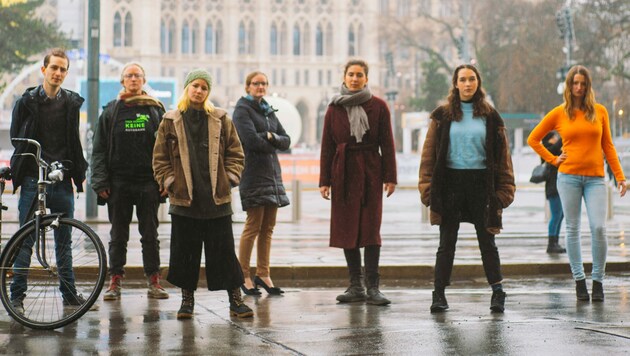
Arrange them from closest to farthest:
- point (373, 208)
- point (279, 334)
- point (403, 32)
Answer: point (279, 334) → point (373, 208) → point (403, 32)

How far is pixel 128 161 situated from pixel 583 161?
358cm

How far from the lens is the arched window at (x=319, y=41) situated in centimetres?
14075

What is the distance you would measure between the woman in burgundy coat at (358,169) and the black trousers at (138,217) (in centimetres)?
137

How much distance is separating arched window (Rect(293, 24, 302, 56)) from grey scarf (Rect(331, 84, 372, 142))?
131761 millimetres

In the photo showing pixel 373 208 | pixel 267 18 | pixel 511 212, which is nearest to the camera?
pixel 373 208

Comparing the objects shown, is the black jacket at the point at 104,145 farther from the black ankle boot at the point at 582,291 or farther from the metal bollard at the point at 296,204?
the metal bollard at the point at 296,204

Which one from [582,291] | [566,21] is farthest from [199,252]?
[566,21]

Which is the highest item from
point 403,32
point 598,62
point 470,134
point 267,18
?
point 267,18

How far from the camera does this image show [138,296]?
9305 millimetres

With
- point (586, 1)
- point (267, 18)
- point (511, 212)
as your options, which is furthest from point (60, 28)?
point (267, 18)

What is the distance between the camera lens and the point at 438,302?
321 inches

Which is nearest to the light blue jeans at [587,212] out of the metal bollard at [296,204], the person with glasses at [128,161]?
the person with glasses at [128,161]

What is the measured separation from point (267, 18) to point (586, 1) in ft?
294

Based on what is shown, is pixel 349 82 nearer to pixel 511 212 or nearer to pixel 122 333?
pixel 122 333
